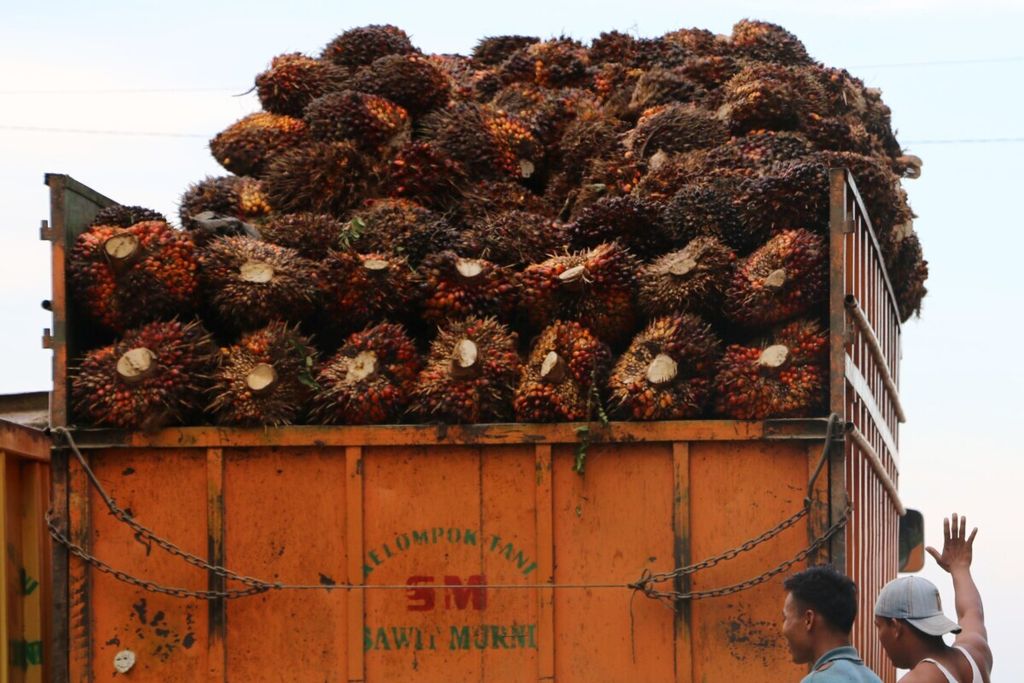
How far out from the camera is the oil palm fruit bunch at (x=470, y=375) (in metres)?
6.74

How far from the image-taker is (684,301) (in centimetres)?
703

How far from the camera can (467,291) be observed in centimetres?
718

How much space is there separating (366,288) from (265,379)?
75cm

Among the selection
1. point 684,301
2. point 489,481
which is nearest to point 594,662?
point 489,481

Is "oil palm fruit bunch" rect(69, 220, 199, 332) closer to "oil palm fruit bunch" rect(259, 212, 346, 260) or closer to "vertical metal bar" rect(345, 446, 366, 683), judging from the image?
"oil palm fruit bunch" rect(259, 212, 346, 260)

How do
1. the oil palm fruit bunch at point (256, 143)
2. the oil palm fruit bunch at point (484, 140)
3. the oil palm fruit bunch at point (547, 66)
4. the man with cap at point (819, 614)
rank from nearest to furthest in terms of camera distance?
the man with cap at point (819, 614) < the oil palm fruit bunch at point (484, 140) < the oil palm fruit bunch at point (256, 143) < the oil palm fruit bunch at point (547, 66)

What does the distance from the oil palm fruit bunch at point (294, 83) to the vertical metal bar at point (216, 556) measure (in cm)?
340

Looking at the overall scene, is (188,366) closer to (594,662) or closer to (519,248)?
(519,248)

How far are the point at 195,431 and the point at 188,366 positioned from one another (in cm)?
33

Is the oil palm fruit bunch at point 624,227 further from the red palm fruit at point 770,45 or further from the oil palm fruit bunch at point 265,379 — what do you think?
the red palm fruit at point 770,45

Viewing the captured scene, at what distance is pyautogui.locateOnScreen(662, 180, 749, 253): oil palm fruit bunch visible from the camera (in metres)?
7.41

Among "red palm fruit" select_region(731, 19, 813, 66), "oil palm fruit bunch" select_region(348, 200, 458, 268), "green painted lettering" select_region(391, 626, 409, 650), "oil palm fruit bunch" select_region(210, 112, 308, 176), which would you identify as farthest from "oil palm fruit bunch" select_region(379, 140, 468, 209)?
"red palm fruit" select_region(731, 19, 813, 66)

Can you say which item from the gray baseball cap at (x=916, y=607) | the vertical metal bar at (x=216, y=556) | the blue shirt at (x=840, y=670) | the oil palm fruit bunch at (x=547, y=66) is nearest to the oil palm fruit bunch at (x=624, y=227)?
the vertical metal bar at (x=216, y=556)

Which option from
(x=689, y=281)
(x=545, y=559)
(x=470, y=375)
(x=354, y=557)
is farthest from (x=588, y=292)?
(x=354, y=557)
